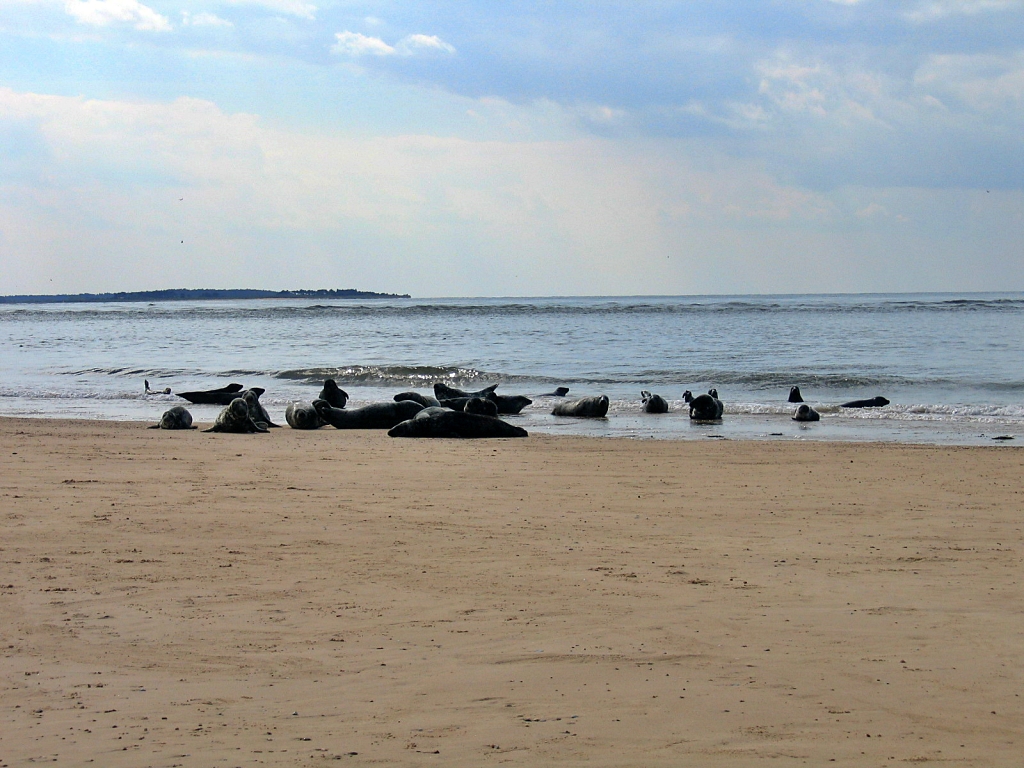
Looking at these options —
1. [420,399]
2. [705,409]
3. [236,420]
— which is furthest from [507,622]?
[420,399]

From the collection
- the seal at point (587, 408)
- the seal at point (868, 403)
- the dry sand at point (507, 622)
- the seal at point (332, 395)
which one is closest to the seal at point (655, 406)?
the seal at point (587, 408)

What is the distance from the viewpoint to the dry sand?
298 cm

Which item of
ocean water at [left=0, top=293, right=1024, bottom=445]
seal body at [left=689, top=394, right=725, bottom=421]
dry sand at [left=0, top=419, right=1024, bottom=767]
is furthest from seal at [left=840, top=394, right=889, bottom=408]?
dry sand at [left=0, top=419, right=1024, bottom=767]

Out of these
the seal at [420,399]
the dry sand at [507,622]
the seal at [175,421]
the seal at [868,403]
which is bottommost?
the dry sand at [507,622]

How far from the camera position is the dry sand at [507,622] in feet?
9.79

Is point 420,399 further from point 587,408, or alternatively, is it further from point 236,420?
point 236,420

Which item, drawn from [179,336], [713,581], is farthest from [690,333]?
[713,581]

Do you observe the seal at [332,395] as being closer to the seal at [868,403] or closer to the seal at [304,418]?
the seal at [304,418]

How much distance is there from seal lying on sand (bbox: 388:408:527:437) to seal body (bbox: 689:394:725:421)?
11.2 feet

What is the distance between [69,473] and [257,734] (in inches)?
218

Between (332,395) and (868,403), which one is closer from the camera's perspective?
(332,395)

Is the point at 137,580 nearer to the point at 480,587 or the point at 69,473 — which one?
the point at 480,587

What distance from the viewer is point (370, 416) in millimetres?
13078

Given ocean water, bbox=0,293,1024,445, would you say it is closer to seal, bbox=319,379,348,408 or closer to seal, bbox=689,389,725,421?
seal, bbox=689,389,725,421
